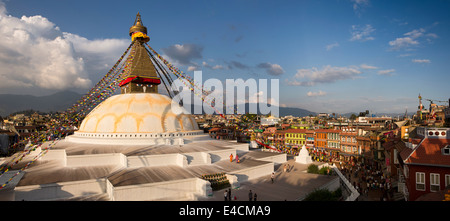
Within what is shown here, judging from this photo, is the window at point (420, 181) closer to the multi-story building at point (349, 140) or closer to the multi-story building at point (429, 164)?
the multi-story building at point (429, 164)

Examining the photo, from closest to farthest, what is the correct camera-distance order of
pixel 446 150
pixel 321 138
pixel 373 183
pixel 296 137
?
pixel 446 150, pixel 373 183, pixel 321 138, pixel 296 137

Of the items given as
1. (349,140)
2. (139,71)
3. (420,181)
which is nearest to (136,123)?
(139,71)

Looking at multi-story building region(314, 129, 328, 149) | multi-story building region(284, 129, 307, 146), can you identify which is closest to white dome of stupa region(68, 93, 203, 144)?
multi-story building region(314, 129, 328, 149)

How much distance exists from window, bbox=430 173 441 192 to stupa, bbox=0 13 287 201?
7.31m

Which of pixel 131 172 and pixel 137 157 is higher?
pixel 137 157

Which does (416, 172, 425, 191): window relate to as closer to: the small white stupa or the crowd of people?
the crowd of people

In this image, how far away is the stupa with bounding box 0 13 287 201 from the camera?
10.9 metres

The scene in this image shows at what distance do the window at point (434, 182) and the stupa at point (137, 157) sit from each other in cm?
731

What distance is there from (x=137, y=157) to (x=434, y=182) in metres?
14.0

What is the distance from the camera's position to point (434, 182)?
12.4 metres

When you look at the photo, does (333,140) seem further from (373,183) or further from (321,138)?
(373,183)

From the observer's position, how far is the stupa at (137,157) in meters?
10.9

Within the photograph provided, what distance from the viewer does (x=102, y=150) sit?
1474 centimetres
